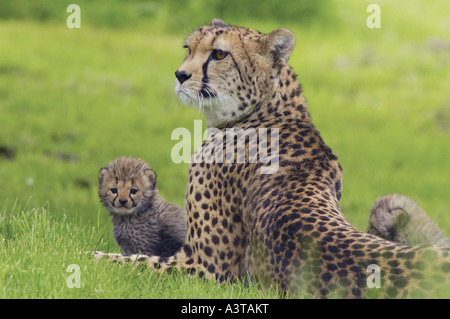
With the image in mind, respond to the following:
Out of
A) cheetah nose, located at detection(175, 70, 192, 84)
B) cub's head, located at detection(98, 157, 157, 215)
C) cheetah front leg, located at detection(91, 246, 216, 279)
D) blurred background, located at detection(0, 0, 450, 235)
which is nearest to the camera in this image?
cheetah front leg, located at detection(91, 246, 216, 279)

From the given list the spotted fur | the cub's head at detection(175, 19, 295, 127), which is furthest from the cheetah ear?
the cub's head at detection(175, 19, 295, 127)

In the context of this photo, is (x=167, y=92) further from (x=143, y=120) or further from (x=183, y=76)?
(x=183, y=76)

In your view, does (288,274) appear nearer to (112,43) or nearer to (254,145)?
(254,145)

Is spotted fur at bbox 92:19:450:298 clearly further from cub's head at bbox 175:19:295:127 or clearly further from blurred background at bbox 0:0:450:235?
blurred background at bbox 0:0:450:235

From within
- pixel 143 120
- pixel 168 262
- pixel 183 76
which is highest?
pixel 143 120

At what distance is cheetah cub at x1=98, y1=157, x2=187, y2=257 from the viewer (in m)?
5.98

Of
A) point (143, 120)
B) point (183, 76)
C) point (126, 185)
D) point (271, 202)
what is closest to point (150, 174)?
point (126, 185)

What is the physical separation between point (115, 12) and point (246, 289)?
12.2m

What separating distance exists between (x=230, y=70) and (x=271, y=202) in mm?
1005

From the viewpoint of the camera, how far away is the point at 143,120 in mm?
11445

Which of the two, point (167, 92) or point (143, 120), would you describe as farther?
point (143, 120)

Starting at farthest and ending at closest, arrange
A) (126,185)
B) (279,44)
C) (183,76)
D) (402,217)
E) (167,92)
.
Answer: (167,92)
(126,185)
(402,217)
(279,44)
(183,76)

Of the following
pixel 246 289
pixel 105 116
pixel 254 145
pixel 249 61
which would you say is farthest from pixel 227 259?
pixel 105 116

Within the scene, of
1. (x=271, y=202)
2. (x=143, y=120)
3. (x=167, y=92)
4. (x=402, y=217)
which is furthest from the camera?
(x=143, y=120)
